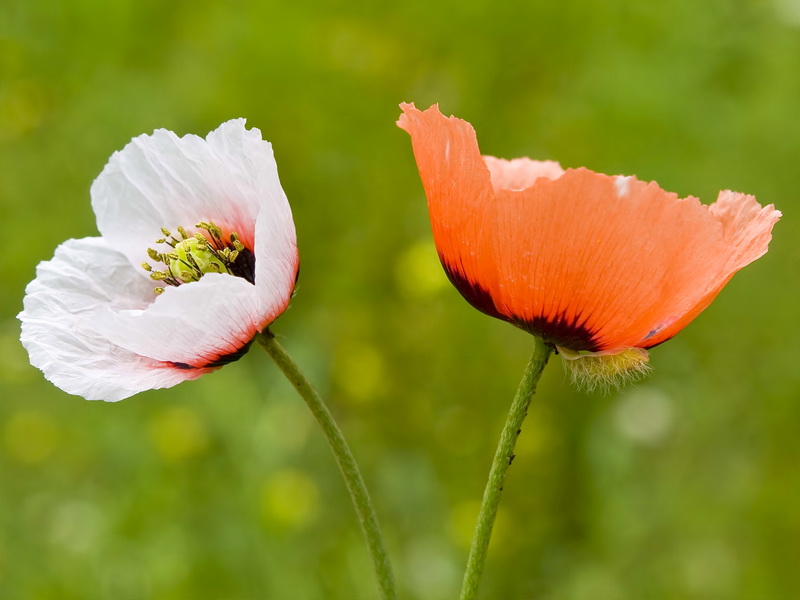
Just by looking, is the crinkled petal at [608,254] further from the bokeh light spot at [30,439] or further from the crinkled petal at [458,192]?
the bokeh light spot at [30,439]

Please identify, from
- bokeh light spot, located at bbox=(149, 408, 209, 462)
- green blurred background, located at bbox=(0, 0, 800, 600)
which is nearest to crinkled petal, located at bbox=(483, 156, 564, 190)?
green blurred background, located at bbox=(0, 0, 800, 600)

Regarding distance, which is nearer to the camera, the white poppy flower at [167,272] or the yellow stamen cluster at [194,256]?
the white poppy flower at [167,272]

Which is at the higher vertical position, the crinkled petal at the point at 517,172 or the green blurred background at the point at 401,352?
the green blurred background at the point at 401,352

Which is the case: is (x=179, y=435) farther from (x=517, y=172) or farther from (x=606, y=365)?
(x=606, y=365)

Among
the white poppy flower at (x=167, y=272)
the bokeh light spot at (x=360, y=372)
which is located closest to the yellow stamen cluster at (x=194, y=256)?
the white poppy flower at (x=167, y=272)

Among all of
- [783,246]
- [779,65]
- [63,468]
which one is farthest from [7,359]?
[779,65]

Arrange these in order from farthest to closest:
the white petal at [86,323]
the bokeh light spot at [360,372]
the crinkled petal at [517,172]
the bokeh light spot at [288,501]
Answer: the bokeh light spot at [360,372]
the bokeh light spot at [288,501]
the crinkled petal at [517,172]
the white petal at [86,323]

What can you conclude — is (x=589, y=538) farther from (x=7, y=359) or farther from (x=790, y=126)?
(x=7, y=359)

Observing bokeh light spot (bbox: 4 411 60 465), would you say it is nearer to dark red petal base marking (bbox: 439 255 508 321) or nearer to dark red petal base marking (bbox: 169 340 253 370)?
dark red petal base marking (bbox: 169 340 253 370)
